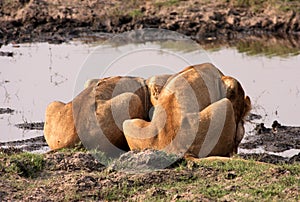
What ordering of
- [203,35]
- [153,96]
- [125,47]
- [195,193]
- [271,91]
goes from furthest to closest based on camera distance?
[203,35], [125,47], [271,91], [153,96], [195,193]

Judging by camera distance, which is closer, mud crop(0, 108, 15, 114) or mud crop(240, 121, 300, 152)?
mud crop(240, 121, 300, 152)

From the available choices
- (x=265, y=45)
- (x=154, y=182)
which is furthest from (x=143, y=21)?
(x=154, y=182)

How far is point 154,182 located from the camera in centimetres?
845

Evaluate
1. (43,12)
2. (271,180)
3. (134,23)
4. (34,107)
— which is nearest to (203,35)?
(134,23)

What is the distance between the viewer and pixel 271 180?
8.34 m

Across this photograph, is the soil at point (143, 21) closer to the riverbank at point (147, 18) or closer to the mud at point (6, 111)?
the riverbank at point (147, 18)

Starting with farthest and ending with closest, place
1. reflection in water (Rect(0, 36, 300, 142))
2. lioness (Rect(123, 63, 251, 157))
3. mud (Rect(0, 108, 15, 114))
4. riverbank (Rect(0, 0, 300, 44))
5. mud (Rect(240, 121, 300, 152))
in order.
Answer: riverbank (Rect(0, 0, 300, 44)) → mud (Rect(0, 108, 15, 114)) → reflection in water (Rect(0, 36, 300, 142)) → mud (Rect(240, 121, 300, 152)) → lioness (Rect(123, 63, 251, 157))

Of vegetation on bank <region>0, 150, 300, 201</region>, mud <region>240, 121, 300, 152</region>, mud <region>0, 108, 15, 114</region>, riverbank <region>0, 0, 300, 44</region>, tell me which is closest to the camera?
vegetation on bank <region>0, 150, 300, 201</region>

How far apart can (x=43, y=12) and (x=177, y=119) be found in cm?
1836

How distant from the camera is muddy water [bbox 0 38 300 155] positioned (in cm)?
1563

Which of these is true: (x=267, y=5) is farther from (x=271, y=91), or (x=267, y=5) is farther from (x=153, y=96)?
(x=153, y=96)

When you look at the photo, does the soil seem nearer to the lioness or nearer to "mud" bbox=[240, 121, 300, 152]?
"mud" bbox=[240, 121, 300, 152]

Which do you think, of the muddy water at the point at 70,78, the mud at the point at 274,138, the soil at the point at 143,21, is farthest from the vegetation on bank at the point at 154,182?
the soil at the point at 143,21

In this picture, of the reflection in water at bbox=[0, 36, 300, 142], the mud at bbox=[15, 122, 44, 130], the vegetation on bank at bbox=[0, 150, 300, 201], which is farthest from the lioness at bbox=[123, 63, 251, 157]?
the mud at bbox=[15, 122, 44, 130]
